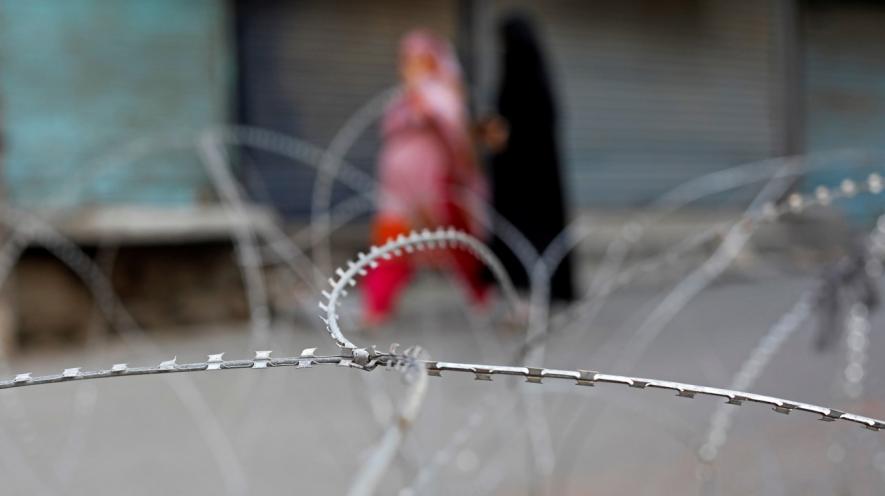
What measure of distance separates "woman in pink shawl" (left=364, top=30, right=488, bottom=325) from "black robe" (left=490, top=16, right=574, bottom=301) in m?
0.23

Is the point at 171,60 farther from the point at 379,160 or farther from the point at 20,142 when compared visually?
the point at 379,160

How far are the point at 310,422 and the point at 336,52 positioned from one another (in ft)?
11.8

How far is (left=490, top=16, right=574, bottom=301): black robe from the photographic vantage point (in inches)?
215

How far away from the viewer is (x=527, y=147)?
5.49 meters

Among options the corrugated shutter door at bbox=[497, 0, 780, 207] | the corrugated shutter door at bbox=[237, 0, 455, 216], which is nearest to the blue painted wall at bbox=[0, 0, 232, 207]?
the corrugated shutter door at bbox=[237, 0, 455, 216]

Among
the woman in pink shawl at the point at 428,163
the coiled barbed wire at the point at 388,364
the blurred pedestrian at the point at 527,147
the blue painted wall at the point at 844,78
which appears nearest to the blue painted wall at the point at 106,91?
the woman in pink shawl at the point at 428,163

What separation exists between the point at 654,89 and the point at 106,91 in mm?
4306

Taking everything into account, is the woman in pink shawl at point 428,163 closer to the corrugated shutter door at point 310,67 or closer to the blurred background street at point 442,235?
the blurred background street at point 442,235

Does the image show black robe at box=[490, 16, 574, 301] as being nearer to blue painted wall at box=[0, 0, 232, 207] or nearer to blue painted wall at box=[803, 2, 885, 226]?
blue painted wall at box=[0, 0, 232, 207]

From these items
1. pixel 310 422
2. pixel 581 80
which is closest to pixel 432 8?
pixel 581 80

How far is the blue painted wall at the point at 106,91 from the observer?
214 inches

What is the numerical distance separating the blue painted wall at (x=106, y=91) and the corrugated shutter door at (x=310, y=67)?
23 centimetres

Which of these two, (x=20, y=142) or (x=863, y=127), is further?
(x=863, y=127)

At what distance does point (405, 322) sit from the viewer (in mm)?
6199
